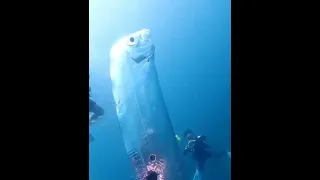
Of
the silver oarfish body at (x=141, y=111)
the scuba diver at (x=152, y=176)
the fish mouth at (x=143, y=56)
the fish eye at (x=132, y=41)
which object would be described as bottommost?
the scuba diver at (x=152, y=176)

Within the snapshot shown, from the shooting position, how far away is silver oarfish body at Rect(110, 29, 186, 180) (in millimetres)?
2529

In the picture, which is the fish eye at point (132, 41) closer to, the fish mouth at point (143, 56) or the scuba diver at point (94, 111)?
the fish mouth at point (143, 56)

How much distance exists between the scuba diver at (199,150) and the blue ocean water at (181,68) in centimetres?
5

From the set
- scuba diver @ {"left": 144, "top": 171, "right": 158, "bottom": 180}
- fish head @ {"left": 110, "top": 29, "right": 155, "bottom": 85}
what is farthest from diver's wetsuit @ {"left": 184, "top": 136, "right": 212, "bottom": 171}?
fish head @ {"left": 110, "top": 29, "right": 155, "bottom": 85}

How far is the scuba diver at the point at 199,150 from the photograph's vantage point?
261cm

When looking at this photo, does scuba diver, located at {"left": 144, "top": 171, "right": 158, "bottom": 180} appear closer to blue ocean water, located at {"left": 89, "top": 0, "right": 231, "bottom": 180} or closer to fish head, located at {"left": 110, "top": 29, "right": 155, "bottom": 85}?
blue ocean water, located at {"left": 89, "top": 0, "right": 231, "bottom": 180}

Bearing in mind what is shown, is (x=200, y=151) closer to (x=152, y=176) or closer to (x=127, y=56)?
(x=152, y=176)

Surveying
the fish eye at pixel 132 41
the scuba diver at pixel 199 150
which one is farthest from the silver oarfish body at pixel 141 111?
the scuba diver at pixel 199 150
